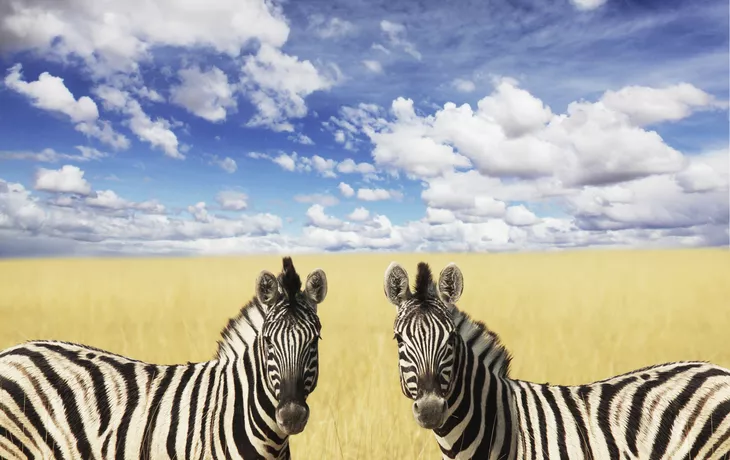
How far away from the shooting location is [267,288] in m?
5.67

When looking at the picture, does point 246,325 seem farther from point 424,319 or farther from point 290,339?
point 424,319

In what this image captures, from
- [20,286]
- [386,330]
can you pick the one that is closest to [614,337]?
[386,330]

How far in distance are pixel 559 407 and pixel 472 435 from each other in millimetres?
982

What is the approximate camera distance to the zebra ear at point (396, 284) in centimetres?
564

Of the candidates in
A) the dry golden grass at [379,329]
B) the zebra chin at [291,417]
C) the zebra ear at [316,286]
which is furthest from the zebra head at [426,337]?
the dry golden grass at [379,329]

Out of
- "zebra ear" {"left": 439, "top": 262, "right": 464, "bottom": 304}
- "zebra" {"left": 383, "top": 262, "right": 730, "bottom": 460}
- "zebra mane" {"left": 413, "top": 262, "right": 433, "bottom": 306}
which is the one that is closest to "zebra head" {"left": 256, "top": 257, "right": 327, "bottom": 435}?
"zebra" {"left": 383, "top": 262, "right": 730, "bottom": 460}

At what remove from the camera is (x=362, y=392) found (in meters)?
10.4

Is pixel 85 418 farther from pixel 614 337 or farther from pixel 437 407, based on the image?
pixel 614 337

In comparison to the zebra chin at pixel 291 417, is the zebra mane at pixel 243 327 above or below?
above

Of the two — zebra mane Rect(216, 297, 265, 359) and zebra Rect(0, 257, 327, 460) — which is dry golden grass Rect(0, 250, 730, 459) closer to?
zebra Rect(0, 257, 327, 460)

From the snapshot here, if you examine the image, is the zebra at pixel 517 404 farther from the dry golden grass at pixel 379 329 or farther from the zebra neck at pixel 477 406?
the dry golden grass at pixel 379 329

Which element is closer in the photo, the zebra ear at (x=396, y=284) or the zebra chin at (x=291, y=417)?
the zebra chin at (x=291, y=417)

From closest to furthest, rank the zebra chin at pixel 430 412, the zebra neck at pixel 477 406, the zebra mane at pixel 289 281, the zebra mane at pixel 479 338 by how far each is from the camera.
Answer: the zebra chin at pixel 430 412 < the zebra neck at pixel 477 406 < the zebra mane at pixel 289 281 < the zebra mane at pixel 479 338

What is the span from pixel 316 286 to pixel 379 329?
11.2 meters
